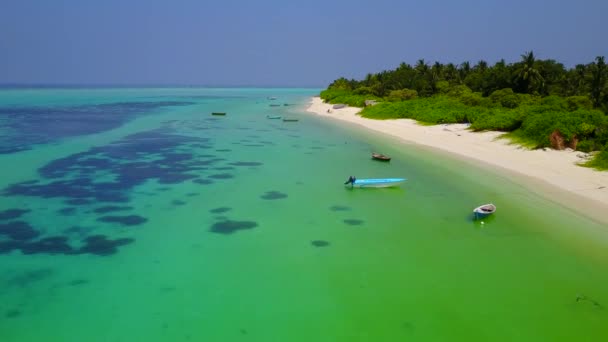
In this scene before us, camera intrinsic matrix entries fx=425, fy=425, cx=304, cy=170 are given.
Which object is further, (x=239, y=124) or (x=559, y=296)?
(x=239, y=124)

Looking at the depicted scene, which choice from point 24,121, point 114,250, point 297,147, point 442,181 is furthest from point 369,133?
point 24,121

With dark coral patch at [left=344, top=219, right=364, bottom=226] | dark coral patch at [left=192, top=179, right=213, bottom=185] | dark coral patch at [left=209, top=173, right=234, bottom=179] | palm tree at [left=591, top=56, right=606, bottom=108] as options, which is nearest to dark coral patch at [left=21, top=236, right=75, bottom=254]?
dark coral patch at [left=192, top=179, right=213, bottom=185]

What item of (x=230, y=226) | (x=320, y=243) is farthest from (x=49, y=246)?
(x=320, y=243)

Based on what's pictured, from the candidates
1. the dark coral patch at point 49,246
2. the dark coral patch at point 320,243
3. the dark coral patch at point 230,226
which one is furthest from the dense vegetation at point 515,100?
the dark coral patch at point 49,246

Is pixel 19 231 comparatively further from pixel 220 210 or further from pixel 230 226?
pixel 230 226

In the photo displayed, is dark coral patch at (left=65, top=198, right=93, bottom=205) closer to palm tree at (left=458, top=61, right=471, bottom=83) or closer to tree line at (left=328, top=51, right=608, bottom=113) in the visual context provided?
tree line at (left=328, top=51, right=608, bottom=113)

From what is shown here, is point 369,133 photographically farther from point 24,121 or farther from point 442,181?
point 24,121

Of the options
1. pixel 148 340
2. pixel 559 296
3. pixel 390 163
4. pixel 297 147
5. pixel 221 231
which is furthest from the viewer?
pixel 297 147
